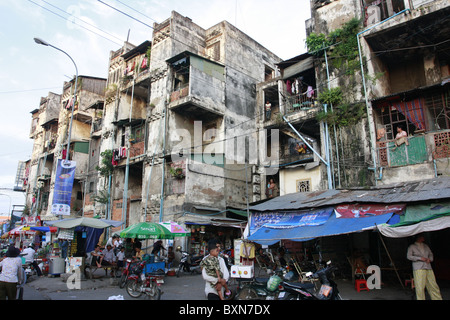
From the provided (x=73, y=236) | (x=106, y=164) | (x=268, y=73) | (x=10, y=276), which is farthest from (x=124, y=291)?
(x=268, y=73)

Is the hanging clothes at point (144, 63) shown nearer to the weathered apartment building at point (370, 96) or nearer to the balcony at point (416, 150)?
the weathered apartment building at point (370, 96)

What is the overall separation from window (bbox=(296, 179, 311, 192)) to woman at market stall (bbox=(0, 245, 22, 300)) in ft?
43.6

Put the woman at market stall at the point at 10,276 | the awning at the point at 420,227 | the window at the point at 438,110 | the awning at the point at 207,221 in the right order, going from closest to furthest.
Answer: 1. the woman at market stall at the point at 10,276
2. the awning at the point at 420,227
3. the window at the point at 438,110
4. the awning at the point at 207,221

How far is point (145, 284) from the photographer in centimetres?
882

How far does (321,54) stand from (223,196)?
1026 centimetres

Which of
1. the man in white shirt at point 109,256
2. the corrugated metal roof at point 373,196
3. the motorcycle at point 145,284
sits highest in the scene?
the corrugated metal roof at point 373,196

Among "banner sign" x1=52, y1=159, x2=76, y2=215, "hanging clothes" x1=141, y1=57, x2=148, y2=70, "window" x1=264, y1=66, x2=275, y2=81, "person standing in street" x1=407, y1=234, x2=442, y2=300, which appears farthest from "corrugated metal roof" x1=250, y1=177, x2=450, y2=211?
"hanging clothes" x1=141, y1=57, x2=148, y2=70

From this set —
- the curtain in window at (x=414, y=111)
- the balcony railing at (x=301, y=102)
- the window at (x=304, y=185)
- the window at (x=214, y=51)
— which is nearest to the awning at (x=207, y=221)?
the window at (x=304, y=185)

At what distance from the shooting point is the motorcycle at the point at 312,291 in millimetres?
6613

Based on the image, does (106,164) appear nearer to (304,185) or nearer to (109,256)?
(109,256)

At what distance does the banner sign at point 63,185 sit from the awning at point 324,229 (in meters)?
10.8

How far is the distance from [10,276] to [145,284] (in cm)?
328

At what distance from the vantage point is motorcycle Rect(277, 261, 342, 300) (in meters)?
6.61

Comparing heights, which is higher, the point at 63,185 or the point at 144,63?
the point at 144,63
